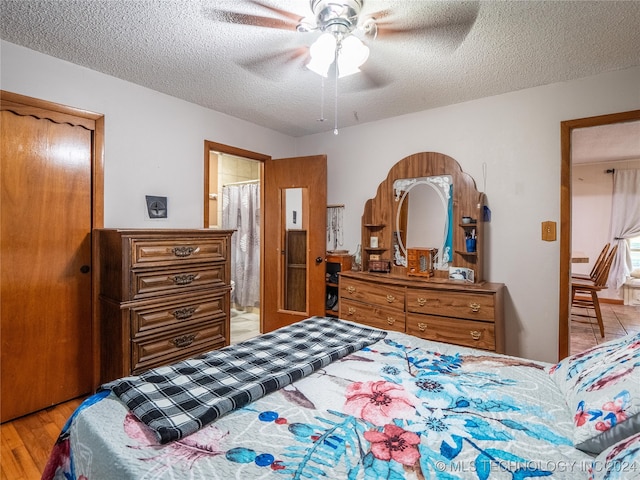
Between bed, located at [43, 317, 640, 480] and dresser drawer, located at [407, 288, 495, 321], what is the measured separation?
45.2 inches

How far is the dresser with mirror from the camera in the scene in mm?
2604

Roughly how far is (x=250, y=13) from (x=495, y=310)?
2.48 m

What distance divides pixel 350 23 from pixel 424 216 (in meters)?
1.93

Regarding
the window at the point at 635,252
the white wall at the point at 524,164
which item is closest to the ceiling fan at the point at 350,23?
the white wall at the point at 524,164

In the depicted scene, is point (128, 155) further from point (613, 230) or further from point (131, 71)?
point (613, 230)

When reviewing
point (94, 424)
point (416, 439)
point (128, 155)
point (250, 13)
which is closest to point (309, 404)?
point (416, 439)

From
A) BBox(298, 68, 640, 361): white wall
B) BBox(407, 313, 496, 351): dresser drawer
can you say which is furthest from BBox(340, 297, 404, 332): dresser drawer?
BBox(298, 68, 640, 361): white wall

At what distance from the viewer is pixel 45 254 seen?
7.55ft

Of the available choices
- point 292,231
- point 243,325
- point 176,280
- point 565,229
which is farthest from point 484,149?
point 243,325

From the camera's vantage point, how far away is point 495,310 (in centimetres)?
250

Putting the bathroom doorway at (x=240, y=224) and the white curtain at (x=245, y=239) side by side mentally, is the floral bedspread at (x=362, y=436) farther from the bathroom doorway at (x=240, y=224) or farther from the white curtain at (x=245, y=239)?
the white curtain at (x=245, y=239)

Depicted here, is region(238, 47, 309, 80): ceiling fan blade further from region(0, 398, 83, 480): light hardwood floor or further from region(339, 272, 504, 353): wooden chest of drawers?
region(0, 398, 83, 480): light hardwood floor

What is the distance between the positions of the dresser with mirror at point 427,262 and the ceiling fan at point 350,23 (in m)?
1.37

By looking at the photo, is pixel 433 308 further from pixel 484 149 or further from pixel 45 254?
pixel 45 254
